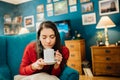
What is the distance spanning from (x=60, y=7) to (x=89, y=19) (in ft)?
3.54

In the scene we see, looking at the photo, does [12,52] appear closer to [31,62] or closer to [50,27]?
[31,62]

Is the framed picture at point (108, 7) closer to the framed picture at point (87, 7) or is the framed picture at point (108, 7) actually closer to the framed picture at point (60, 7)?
the framed picture at point (87, 7)

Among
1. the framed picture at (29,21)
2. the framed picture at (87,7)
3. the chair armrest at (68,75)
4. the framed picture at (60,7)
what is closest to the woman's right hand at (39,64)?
the chair armrest at (68,75)

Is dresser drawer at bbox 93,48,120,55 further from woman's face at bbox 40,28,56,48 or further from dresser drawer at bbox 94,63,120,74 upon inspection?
woman's face at bbox 40,28,56,48

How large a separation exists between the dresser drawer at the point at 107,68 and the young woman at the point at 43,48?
2.42 m

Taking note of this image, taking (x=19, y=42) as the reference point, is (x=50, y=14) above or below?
above

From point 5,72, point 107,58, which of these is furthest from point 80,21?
point 5,72

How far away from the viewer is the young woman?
119cm

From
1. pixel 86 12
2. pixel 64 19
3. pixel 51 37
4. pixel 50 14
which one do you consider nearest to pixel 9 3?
pixel 50 14

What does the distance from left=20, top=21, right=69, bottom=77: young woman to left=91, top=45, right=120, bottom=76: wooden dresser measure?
235cm

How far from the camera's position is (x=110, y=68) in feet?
11.6

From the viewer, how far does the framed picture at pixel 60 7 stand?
4836mm

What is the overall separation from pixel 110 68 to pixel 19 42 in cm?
242

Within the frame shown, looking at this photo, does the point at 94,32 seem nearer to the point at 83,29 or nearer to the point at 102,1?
the point at 83,29
